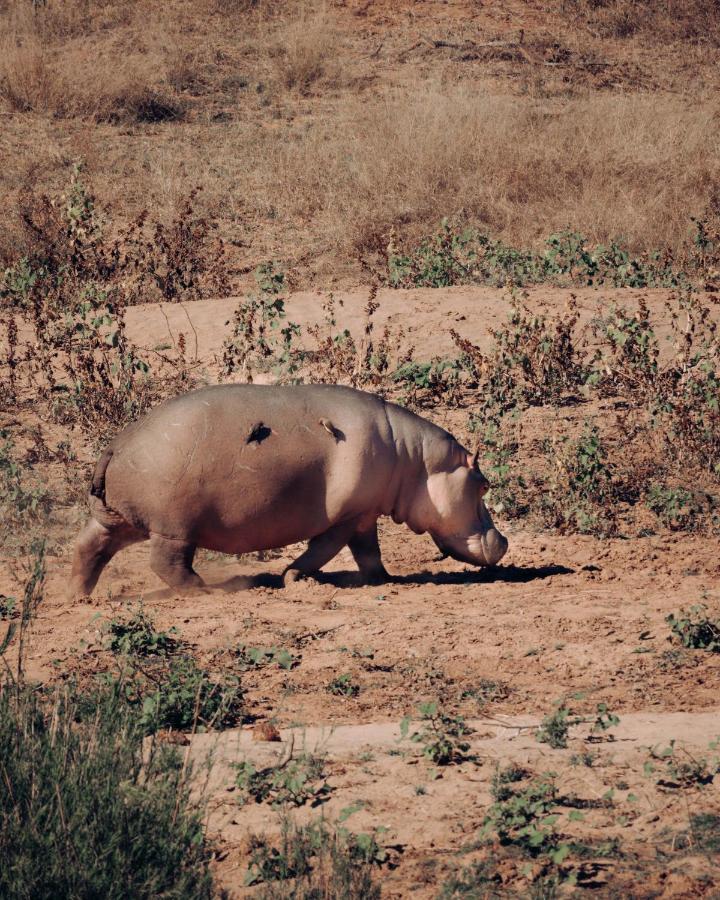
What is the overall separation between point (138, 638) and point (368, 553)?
7.09 feet

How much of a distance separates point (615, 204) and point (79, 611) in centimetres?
930

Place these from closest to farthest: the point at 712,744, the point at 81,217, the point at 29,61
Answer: the point at 712,744 → the point at 81,217 → the point at 29,61

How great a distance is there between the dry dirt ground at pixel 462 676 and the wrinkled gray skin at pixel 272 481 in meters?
0.29

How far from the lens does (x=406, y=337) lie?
11539mm

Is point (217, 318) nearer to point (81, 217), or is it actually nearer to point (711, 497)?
point (81, 217)

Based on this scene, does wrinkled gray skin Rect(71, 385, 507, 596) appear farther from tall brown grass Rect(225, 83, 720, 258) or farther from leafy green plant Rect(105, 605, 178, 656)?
tall brown grass Rect(225, 83, 720, 258)

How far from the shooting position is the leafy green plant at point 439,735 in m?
5.19

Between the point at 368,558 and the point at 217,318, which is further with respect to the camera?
the point at 217,318

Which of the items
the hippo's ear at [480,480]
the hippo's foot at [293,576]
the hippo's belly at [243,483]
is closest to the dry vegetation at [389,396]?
the hippo's foot at [293,576]

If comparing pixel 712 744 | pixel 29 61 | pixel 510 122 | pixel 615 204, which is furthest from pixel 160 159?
pixel 712 744

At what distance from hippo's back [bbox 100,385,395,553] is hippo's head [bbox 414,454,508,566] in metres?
0.41

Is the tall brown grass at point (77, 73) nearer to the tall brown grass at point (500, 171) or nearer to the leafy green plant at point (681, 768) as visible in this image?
the tall brown grass at point (500, 171)

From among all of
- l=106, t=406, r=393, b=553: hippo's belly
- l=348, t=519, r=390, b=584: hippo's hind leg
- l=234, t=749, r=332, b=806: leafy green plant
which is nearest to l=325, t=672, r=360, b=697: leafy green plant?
l=234, t=749, r=332, b=806: leafy green plant

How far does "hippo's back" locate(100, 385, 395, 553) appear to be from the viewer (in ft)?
24.3
